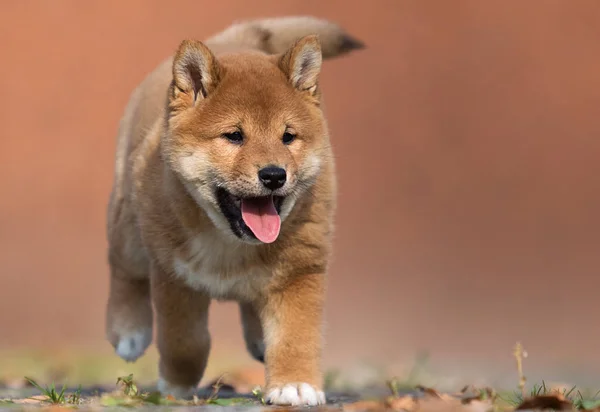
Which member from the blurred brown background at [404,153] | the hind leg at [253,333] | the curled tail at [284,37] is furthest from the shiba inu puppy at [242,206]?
the blurred brown background at [404,153]

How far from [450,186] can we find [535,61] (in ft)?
6.69

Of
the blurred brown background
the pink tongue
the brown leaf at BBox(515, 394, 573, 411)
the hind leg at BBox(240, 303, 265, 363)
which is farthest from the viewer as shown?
the blurred brown background

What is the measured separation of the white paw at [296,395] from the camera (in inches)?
187

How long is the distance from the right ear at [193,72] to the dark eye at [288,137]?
370 mm

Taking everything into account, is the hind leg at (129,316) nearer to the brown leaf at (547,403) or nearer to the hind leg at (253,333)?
the hind leg at (253,333)

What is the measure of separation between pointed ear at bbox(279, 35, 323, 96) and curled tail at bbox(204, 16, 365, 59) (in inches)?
45.4

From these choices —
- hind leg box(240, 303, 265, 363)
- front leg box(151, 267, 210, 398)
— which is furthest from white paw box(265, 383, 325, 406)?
hind leg box(240, 303, 265, 363)

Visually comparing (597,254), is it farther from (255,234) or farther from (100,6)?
(255,234)

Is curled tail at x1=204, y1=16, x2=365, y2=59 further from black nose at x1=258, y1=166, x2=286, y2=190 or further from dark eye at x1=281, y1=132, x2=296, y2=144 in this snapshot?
black nose at x1=258, y1=166, x2=286, y2=190

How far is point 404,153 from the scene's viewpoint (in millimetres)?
15055

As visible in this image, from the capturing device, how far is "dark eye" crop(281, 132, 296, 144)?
16.3 ft

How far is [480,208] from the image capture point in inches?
571

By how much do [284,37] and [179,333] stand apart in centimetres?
186

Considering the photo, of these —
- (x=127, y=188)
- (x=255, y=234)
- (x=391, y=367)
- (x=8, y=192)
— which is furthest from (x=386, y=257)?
(x=255, y=234)
